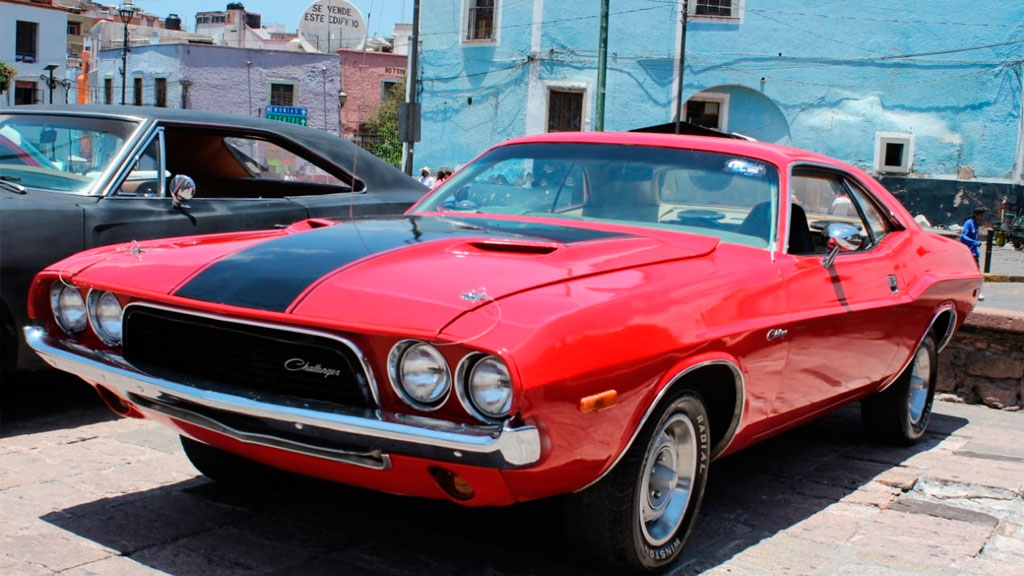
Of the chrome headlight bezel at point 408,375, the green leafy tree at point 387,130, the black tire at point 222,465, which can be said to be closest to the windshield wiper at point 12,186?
the black tire at point 222,465

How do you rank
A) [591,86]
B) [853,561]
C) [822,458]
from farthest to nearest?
1. [591,86]
2. [822,458]
3. [853,561]

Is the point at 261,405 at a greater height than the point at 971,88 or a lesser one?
lesser

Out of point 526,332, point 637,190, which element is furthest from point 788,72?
point 526,332

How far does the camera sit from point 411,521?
376cm

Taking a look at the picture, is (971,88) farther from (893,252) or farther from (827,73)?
(893,252)

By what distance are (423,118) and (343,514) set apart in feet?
90.6

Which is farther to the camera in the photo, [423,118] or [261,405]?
[423,118]

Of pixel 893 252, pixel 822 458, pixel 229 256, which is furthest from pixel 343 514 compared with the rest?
pixel 893 252

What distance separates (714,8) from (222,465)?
24.8 meters

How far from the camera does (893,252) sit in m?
4.86

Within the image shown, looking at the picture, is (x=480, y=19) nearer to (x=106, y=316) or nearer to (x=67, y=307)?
(x=67, y=307)

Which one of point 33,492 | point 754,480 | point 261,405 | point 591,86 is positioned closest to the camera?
point 261,405

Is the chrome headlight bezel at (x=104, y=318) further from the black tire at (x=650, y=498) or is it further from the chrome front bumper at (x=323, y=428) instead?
the black tire at (x=650, y=498)

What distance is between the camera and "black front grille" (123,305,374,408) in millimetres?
2906
